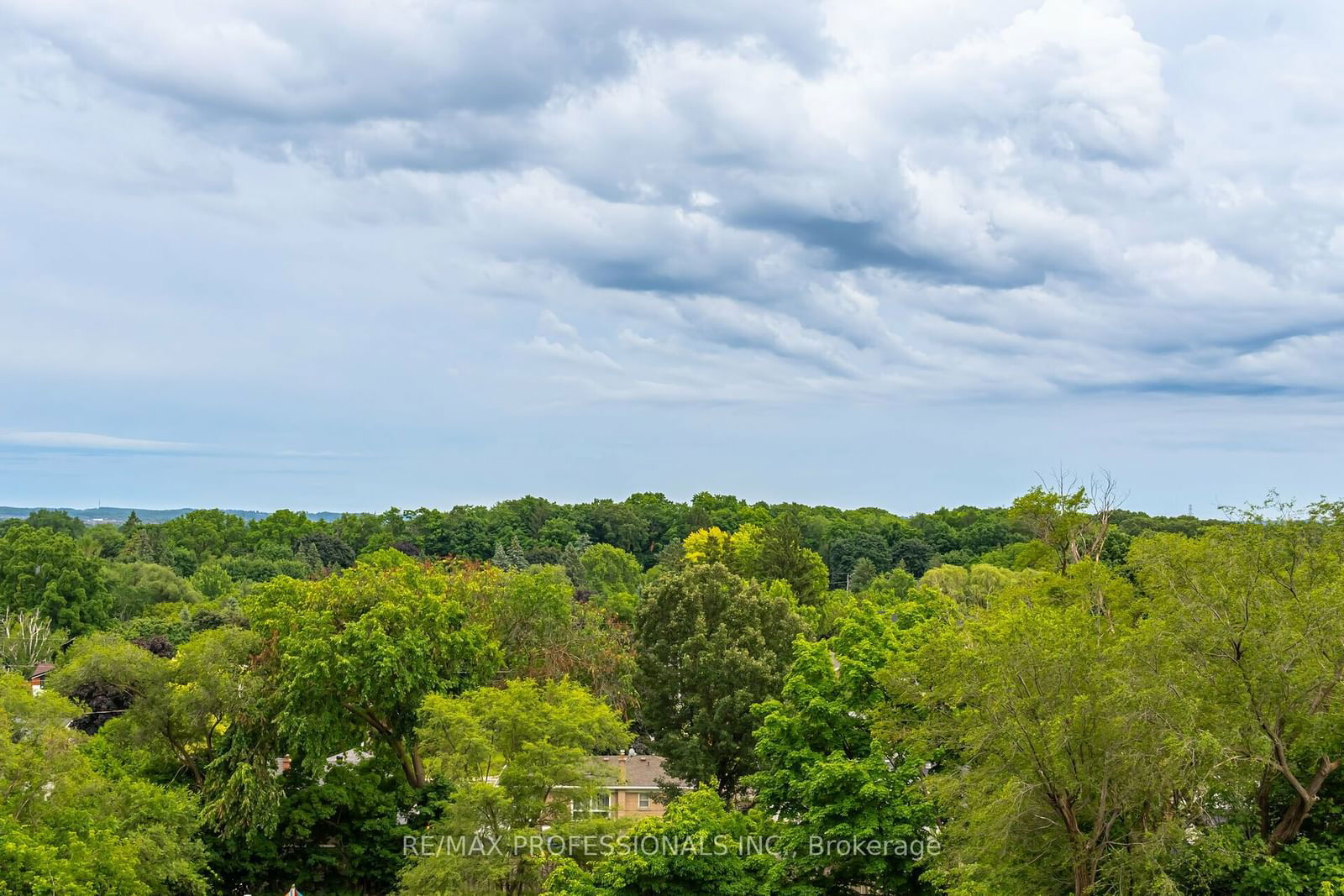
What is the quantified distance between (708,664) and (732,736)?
243 centimetres

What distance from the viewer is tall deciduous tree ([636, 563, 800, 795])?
32.1 m

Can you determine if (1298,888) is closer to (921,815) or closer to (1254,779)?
(1254,779)

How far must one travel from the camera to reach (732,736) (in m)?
32.3

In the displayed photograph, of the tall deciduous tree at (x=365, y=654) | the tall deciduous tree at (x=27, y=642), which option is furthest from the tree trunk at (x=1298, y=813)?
the tall deciduous tree at (x=27, y=642)

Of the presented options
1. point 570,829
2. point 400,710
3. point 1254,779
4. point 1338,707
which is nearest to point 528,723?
point 570,829

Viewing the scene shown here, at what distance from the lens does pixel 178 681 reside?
27859 millimetres

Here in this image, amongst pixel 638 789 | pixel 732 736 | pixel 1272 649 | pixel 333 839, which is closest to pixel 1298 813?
pixel 1272 649

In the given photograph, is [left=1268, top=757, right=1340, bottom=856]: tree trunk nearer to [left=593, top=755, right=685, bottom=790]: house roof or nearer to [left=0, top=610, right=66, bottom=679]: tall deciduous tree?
[left=593, top=755, right=685, bottom=790]: house roof

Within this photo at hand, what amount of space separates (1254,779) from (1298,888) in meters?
1.74

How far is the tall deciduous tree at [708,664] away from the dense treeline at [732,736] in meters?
0.12

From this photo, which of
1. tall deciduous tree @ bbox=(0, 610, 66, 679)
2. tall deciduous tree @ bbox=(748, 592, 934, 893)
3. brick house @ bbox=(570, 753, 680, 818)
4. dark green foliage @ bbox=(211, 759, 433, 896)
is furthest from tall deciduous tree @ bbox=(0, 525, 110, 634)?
tall deciduous tree @ bbox=(748, 592, 934, 893)

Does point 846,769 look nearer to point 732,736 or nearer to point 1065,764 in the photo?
point 1065,764

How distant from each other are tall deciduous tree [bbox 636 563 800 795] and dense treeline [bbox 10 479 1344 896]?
4.5 inches

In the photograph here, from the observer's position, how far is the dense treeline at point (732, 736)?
54.6ft
